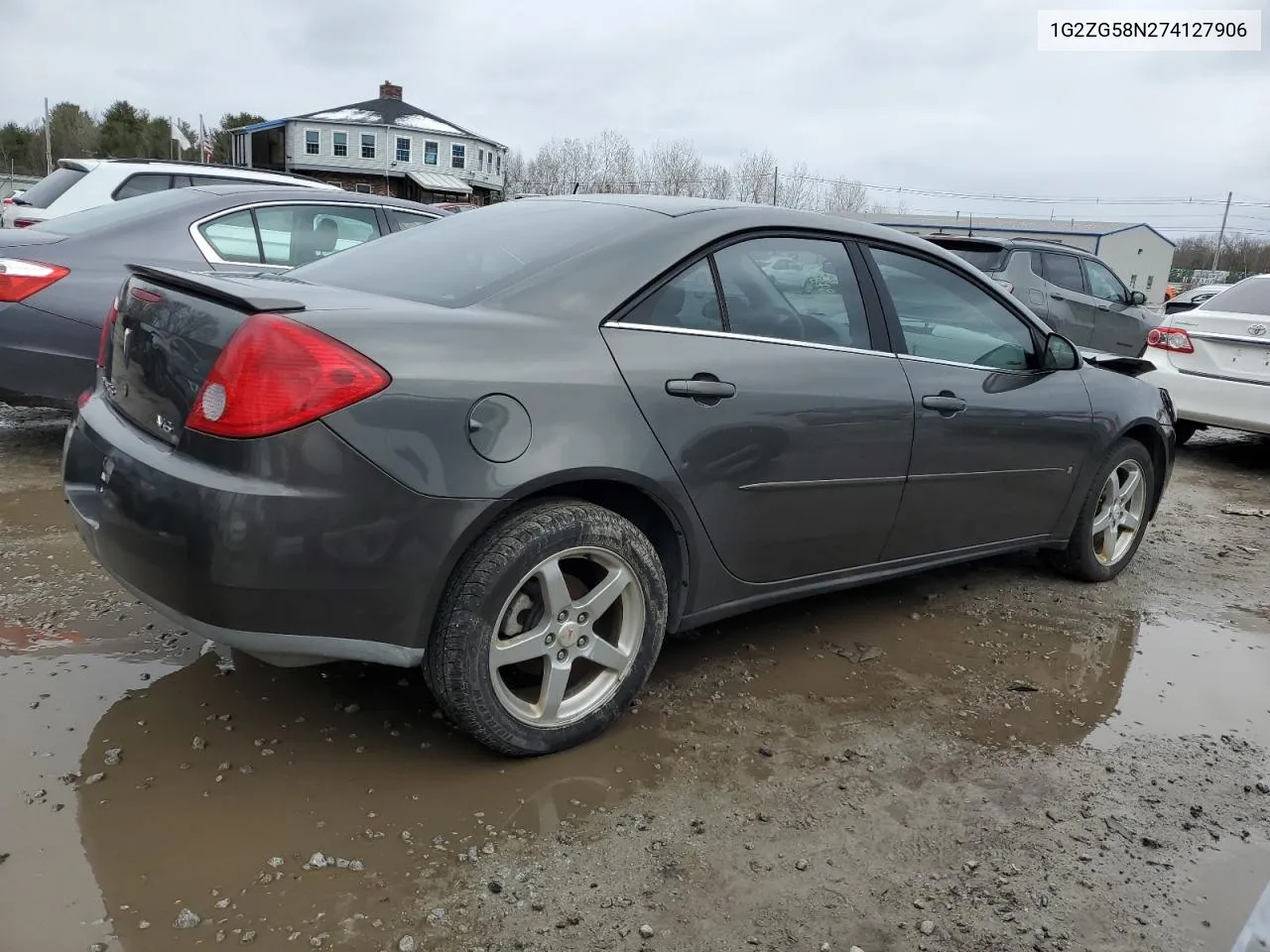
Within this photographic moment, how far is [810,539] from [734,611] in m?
0.36

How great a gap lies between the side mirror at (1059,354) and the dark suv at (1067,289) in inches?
283

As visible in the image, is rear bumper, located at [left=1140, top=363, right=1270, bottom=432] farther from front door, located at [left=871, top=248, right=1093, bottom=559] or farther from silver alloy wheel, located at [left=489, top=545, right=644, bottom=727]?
silver alloy wheel, located at [left=489, top=545, right=644, bottom=727]

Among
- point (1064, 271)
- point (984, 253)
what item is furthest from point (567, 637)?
point (1064, 271)

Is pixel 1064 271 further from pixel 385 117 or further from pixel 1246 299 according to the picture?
pixel 385 117

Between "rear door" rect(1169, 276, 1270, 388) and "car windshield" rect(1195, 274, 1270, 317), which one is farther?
"car windshield" rect(1195, 274, 1270, 317)

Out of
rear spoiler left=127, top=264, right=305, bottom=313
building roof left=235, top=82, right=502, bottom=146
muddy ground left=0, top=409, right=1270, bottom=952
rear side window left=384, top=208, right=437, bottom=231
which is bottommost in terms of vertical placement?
muddy ground left=0, top=409, right=1270, bottom=952

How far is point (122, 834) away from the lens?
2.30m

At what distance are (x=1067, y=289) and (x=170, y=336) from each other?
11.2 meters

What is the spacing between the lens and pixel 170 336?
8.28ft

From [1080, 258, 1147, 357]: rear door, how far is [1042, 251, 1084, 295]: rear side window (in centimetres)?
16

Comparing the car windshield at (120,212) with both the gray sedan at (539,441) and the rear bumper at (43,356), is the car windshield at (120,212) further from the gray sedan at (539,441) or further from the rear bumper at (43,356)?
the gray sedan at (539,441)

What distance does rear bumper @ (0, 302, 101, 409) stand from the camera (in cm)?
480

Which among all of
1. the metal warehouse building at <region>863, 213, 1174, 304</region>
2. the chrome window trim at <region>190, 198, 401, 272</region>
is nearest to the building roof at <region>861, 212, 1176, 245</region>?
the metal warehouse building at <region>863, 213, 1174, 304</region>

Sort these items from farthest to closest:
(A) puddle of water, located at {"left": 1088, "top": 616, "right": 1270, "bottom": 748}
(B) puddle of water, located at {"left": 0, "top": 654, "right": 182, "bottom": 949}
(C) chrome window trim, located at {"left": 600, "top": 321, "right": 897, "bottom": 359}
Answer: (A) puddle of water, located at {"left": 1088, "top": 616, "right": 1270, "bottom": 748} → (C) chrome window trim, located at {"left": 600, "top": 321, "right": 897, "bottom": 359} → (B) puddle of water, located at {"left": 0, "top": 654, "right": 182, "bottom": 949}
